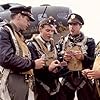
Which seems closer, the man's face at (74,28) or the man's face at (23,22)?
the man's face at (23,22)

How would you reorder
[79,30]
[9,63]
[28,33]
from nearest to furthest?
[9,63], [79,30], [28,33]

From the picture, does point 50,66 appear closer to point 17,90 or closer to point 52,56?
point 52,56

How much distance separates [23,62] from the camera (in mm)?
5039

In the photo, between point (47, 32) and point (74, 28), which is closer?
point (47, 32)

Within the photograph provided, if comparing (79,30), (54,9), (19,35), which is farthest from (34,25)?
(19,35)

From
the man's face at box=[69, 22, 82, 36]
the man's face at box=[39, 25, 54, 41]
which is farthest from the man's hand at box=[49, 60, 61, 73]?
the man's face at box=[69, 22, 82, 36]

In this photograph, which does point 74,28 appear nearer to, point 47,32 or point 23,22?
point 47,32

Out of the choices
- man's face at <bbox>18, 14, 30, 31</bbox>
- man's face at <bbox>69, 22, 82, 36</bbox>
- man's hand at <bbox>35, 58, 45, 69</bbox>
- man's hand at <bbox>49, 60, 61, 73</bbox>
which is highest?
man's face at <bbox>18, 14, 30, 31</bbox>

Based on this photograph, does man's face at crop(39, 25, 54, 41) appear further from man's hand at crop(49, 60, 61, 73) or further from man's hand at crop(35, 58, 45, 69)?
man's hand at crop(35, 58, 45, 69)

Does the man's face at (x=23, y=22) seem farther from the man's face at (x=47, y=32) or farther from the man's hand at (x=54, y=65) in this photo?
the man's hand at (x=54, y=65)

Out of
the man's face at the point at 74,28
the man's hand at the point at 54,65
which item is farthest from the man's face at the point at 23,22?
the man's face at the point at 74,28

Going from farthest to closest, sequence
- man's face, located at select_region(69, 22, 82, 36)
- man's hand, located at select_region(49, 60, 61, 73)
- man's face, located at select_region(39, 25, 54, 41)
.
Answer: man's face, located at select_region(69, 22, 82, 36) < man's face, located at select_region(39, 25, 54, 41) < man's hand, located at select_region(49, 60, 61, 73)

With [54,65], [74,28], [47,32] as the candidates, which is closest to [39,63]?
[54,65]

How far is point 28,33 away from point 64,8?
153cm
